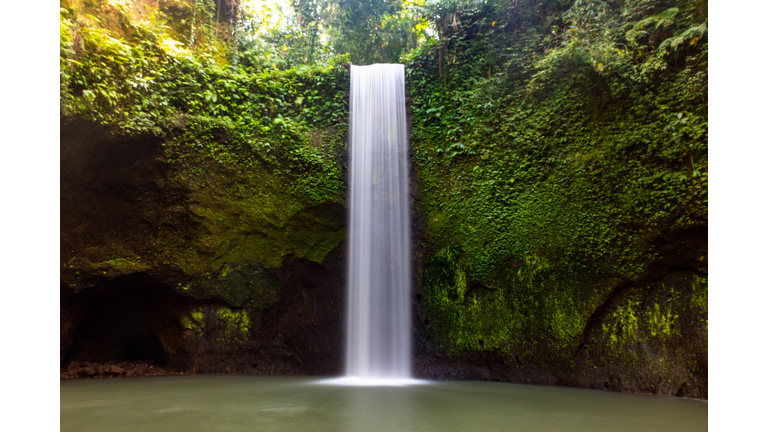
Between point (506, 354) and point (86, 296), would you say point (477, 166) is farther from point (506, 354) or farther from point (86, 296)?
point (86, 296)

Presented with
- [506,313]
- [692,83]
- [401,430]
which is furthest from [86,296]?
[692,83]

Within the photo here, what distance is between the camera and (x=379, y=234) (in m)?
8.20

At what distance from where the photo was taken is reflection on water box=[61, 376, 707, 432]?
3.94 m

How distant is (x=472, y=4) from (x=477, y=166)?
12.6ft

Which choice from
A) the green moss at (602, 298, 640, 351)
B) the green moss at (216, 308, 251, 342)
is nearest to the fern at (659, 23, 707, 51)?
the green moss at (602, 298, 640, 351)

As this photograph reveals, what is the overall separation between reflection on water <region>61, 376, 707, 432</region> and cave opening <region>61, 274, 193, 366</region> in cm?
136

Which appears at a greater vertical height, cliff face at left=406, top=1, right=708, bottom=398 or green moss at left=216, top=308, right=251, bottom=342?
cliff face at left=406, top=1, right=708, bottom=398

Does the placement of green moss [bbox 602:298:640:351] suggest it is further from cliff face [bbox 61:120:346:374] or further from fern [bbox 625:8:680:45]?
cliff face [bbox 61:120:346:374]

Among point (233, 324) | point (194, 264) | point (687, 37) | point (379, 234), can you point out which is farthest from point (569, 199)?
point (194, 264)

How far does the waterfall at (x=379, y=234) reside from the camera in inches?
311

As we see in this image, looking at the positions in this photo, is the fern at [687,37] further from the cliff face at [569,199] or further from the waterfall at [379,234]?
the waterfall at [379,234]

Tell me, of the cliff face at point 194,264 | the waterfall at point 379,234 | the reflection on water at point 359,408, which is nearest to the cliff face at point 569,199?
the waterfall at point 379,234

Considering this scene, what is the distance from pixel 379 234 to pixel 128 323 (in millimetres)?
5441

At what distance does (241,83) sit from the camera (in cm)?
863
